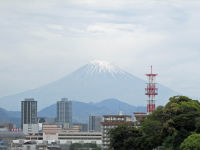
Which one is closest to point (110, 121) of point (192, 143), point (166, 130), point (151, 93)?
point (151, 93)

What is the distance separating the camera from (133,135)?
7800 centimetres

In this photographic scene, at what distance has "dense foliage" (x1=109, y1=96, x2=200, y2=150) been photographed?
207 feet

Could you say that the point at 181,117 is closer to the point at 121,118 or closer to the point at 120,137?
the point at 120,137

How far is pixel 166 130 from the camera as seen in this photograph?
67000mm

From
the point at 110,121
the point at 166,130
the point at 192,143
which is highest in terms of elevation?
the point at 110,121

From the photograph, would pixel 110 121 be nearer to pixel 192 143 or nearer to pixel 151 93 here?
pixel 151 93

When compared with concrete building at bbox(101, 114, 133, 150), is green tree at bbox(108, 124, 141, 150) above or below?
below

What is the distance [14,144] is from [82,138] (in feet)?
97.1

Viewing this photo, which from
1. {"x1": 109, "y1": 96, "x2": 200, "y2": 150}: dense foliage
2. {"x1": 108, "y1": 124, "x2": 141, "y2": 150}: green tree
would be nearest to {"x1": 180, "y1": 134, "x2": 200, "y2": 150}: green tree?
{"x1": 109, "y1": 96, "x2": 200, "y2": 150}: dense foliage

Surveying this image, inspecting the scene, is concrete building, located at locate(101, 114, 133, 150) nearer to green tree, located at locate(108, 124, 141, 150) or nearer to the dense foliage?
green tree, located at locate(108, 124, 141, 150)

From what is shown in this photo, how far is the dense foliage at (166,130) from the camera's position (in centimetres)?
6306

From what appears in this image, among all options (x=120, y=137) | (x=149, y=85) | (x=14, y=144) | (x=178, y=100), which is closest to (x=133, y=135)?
(x=120, y=137)

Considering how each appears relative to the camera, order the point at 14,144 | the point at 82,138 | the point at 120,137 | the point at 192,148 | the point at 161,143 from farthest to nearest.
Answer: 1. the point at 82,138
2. the point at 14,144
3. the point at 120,137
4. the point at 161,143
5. the point at 192,148

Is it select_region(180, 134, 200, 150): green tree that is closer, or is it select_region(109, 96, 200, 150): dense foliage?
select_region(180, 134, 200, 150): green tree
